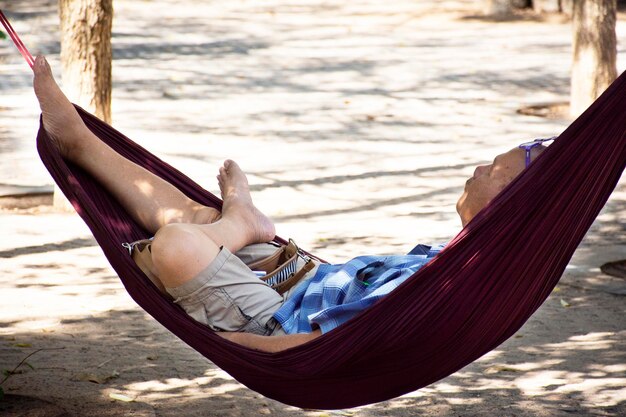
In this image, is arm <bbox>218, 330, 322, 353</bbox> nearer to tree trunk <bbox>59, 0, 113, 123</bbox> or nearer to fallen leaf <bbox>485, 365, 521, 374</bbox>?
fallen leaf <bbox>485, 365, 521, 374</bbox>

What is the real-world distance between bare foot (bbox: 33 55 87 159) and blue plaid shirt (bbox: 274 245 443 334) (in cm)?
84

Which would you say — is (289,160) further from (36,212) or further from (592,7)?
(592,7)

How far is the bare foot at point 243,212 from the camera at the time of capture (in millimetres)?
3035

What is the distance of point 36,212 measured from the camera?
541 cm

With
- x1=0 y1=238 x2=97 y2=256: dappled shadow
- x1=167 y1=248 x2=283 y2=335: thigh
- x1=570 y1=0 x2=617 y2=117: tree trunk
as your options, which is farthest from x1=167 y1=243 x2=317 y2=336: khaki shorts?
x1=570 y1=0 x2=617 y2=117: tree trunk

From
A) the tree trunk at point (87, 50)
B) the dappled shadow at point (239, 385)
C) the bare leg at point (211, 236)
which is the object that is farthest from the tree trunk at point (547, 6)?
the bare leg at point (211, 236)

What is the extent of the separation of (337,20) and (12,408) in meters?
11.1

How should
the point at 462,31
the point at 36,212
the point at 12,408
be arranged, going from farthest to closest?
1. the point at 462,31
2. the point at 36,212
3. the point at 12,408

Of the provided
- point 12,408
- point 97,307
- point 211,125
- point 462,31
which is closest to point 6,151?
point 211,125

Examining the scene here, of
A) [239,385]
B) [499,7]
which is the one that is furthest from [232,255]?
[499,7]

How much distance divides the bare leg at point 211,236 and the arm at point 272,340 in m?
0.22

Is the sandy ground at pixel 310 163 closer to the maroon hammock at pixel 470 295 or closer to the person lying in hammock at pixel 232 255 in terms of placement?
the person lying in hammock at pixel 232 255

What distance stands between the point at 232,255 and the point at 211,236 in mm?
145

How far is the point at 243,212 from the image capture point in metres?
3.06
